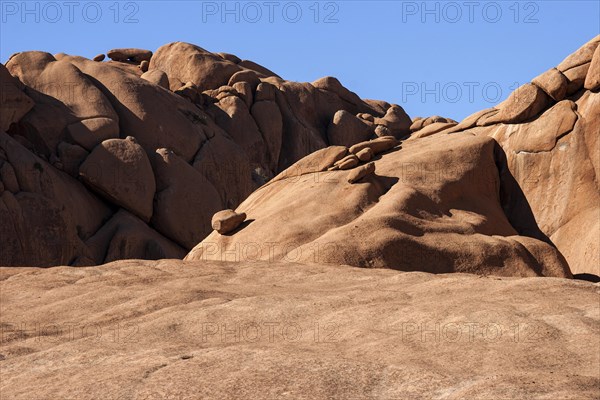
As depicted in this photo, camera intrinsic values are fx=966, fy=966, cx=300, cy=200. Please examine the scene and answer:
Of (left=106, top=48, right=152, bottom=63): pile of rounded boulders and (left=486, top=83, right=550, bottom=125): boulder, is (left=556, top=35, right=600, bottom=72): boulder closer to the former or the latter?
(left=486, top=83, right=550, bottom=125): boulder

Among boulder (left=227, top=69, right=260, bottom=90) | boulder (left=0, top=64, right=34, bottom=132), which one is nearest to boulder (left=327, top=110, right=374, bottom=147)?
boulder (left=227, top=69, right=260, bottom=90)

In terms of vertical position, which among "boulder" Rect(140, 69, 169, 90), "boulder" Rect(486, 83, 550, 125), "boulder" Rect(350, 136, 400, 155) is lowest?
"boulder" Rect(350, 136, 400, 155)

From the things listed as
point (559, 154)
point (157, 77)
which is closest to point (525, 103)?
point (559, 154)

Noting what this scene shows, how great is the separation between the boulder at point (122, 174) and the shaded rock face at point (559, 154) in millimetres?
12332

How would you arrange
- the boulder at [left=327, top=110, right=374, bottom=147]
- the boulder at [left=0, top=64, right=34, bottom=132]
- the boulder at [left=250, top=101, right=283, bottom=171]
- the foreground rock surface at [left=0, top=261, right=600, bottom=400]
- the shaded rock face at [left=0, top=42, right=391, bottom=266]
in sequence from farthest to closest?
the boulder at [left=327, top=110, right=374, bottom=147], the boulder at [left=250, top=101, right=283, bottom=171], the boulder at [left=0, top=64, right=34, bottom=132], the shaded rock face at [left=0, top=42, right=391, bottom=266], the foreground rock surface at [left=0, top=261, right=600, bottom=400]

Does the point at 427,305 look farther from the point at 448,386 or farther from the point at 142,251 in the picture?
the point at 142,251

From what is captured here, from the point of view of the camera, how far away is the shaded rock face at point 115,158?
975 inches

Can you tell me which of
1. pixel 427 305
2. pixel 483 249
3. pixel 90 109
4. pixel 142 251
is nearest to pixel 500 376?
Result: pixel 427 305

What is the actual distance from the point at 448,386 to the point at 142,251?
20751mm

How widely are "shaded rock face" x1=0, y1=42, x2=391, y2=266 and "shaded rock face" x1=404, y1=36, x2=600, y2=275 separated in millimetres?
11404

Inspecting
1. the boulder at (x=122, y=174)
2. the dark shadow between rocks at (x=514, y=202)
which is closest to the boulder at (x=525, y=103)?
the dark shadow between rocks at (x=514, y=202)

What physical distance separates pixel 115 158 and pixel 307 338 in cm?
2022

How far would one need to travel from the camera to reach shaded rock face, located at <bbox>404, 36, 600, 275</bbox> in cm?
1608

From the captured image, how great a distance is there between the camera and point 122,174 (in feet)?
91.4
